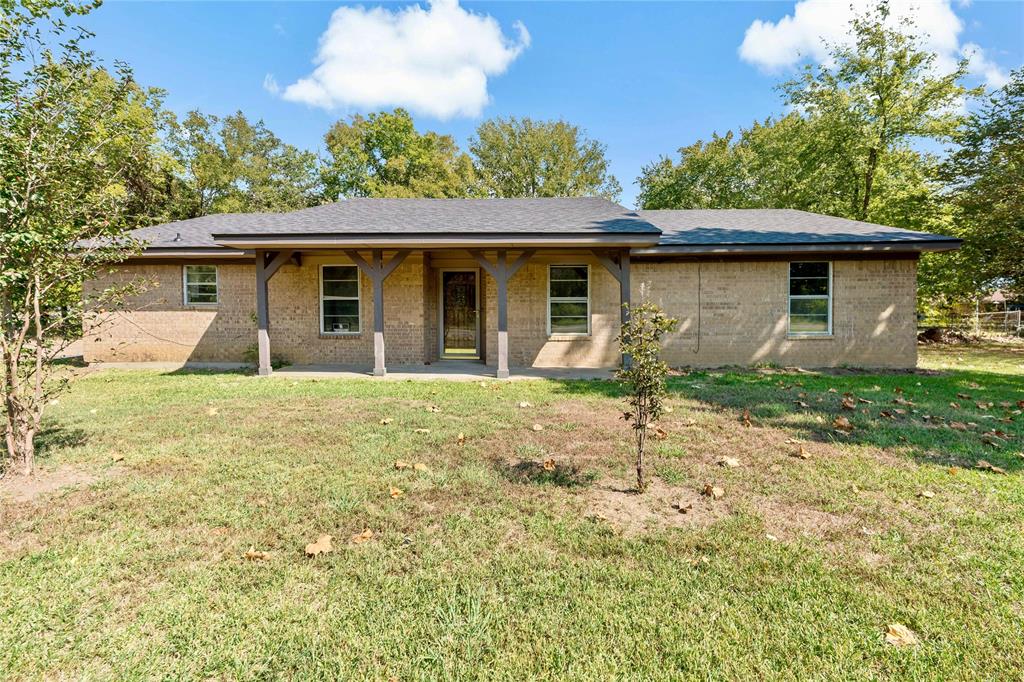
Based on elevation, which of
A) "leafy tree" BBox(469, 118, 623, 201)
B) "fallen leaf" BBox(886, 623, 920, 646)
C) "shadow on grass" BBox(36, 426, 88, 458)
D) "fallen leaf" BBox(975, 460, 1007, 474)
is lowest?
"fallen leaf" BBox(886, 623, 920, 646)

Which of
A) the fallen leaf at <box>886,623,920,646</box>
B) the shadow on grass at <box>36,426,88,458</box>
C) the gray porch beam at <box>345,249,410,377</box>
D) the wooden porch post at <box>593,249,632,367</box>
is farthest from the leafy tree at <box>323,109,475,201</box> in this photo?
the fallen leaf at <box>886,623,920,646</box>

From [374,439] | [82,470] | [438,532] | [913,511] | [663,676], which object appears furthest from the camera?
[374,439]

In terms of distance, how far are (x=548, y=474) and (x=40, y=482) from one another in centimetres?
434

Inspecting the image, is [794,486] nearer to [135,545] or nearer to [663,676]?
[663,676]

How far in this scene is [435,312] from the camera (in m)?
12.1

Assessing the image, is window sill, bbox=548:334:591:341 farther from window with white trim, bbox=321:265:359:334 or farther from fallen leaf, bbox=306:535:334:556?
fallen leaf, bbox=306:535:334:556

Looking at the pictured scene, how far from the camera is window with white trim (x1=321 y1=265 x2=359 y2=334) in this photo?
1164 cm

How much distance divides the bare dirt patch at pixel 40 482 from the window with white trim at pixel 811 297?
40.9 feet

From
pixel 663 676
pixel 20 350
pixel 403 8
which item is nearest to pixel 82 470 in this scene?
pixel 20 350

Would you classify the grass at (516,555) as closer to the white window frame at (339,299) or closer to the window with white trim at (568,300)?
the window with white trim at (568,300)

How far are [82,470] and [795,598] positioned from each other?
5685 millimetres

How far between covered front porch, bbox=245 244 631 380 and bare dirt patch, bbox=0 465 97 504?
5964mm

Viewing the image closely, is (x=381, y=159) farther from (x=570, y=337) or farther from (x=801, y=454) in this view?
(x=801, y=454)

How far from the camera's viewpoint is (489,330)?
1121 centimetres
